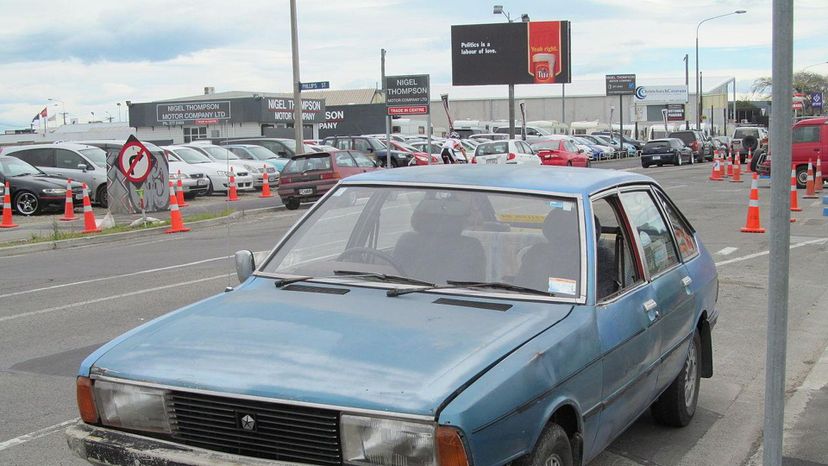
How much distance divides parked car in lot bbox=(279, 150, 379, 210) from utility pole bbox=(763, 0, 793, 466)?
67.9 feet

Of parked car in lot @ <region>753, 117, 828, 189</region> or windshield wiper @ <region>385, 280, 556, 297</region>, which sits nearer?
windshield wiper @ <region>385, 280, 556, 297</region>

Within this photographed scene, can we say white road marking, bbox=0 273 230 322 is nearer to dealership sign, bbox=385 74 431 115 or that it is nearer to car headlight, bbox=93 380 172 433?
car headlight, bbox=93 380 172 433

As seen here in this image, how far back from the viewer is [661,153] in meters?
45.7

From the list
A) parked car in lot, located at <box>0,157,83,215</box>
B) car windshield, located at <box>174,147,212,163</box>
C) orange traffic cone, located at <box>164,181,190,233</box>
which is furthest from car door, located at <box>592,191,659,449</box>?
car windshield, located at <box>174,147,212,163</box>

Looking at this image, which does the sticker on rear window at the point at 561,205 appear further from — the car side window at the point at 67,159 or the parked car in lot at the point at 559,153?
the parked car in lot at the point at 559,153

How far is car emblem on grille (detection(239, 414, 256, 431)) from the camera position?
332cm

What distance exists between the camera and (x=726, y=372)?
7309mm

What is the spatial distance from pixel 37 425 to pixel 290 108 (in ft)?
197

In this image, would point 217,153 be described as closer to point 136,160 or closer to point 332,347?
point 136,160

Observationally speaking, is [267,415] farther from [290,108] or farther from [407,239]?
[290,108]

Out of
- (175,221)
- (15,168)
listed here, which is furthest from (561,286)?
(15,168)

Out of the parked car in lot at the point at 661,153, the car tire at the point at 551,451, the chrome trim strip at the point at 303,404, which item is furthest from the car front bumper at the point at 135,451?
the parked car in lot at the point at 661,153

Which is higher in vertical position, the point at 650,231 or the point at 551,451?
the point at 650,231

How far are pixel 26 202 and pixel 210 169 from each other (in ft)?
21.8
